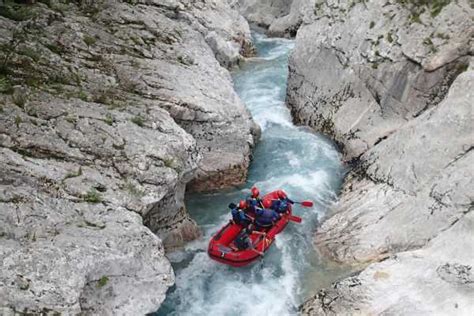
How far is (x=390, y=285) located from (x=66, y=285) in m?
6.98

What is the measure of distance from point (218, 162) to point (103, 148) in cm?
548

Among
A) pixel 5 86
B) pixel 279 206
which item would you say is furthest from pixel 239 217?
pixel 5 86

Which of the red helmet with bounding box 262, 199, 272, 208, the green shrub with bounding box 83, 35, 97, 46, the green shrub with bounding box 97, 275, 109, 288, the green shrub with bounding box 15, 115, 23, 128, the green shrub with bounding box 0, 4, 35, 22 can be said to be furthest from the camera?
the red helmet with bounding box 262, 199, 272, 208

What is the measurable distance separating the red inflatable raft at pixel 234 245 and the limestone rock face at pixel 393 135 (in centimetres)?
140

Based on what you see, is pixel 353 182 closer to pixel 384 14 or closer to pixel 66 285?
pixel 384 14

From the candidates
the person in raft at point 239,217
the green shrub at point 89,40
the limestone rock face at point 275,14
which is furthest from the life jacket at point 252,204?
the limestone rock face at point 275,14

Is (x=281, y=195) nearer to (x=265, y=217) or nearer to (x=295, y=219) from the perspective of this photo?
(x=295, y=219)

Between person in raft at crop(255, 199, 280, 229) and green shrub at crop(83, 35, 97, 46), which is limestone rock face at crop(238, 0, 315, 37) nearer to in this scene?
green shrub at crop(83, 35, 97, 46)

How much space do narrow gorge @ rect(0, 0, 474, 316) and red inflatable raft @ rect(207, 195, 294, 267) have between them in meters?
0.36

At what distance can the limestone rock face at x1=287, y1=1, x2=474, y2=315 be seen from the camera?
11922 millimetres

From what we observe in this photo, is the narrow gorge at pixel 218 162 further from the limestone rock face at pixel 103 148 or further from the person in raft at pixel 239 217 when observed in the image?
the person in raft at pixel 239 217

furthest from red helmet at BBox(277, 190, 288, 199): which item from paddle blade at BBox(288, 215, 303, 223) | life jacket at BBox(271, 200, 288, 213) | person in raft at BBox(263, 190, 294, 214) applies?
paddle blade at BBox(288, 215, 303, 223)

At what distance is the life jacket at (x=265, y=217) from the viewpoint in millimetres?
15258

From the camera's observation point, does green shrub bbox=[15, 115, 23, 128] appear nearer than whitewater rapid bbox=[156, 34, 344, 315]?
Yes
